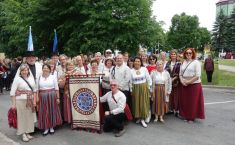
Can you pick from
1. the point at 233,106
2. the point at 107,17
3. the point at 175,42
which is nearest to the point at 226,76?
the point at 107,17

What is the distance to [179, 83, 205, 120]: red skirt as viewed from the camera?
8828 mm

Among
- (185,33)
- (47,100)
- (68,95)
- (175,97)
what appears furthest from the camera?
(185,33)

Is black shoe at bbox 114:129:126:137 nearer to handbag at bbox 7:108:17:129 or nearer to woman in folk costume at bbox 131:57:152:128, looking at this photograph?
woman in folk costume at bbox 131:57:152:128

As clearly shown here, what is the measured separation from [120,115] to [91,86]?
38.0 inches

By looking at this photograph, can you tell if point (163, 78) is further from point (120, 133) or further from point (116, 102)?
point (120, 133)

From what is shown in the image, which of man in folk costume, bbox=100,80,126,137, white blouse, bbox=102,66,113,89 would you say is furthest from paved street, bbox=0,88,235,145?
white blouse, bbox=102,66,113,89

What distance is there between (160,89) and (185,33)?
69225 millimetres

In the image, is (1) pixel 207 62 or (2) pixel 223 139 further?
(1) pixel 207 62

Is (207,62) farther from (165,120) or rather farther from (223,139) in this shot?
(223,139)

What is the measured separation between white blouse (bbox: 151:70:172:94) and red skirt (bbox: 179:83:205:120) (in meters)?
0.47

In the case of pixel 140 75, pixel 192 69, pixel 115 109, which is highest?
pixel 192 69

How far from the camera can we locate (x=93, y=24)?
63.5 feet

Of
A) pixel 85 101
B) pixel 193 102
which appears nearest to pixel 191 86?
pixel 193 102

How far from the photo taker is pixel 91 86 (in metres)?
7.93
